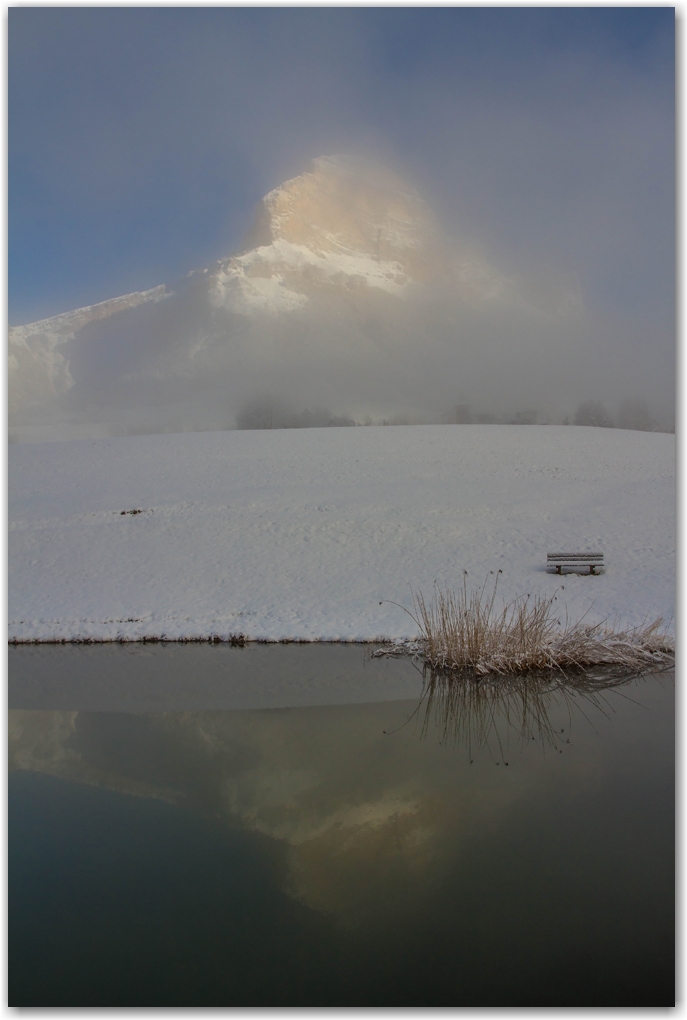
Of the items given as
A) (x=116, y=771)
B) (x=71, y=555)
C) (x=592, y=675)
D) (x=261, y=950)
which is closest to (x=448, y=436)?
(x=71, y=555)

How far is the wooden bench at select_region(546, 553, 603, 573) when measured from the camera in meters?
14.5

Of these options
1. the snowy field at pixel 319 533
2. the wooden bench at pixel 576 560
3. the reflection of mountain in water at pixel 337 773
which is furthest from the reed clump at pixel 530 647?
the wooden bench at pixel 576 560

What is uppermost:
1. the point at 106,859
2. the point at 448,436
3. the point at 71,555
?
the point at 448,436

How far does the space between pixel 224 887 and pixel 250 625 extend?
7.92 metres

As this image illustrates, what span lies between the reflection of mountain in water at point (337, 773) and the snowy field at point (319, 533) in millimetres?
3644

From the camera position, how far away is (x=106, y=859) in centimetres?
562

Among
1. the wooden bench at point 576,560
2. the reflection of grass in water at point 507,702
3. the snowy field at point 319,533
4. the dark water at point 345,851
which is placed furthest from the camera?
the wooden bench at point 576,560

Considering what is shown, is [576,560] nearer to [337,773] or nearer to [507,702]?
[507,702]

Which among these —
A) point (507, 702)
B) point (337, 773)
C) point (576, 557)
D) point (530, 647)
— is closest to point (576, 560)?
point (576, 557)

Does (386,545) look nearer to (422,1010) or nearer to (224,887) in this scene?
(224,887)

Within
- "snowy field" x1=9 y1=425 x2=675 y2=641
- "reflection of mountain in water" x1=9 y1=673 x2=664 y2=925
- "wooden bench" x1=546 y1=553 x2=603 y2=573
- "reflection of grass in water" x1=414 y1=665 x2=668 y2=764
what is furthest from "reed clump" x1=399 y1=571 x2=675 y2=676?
"wooden bench" x1=546 y1=553 x2=603 y2=573

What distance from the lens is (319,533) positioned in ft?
58.7

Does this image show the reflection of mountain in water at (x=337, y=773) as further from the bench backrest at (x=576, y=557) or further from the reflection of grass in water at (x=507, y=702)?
the bench backrest at (x=576, y=557)

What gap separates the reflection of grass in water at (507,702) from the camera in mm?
7957
